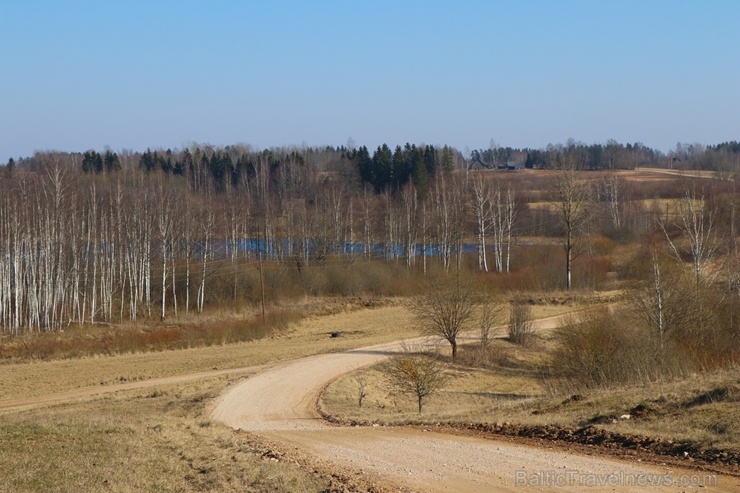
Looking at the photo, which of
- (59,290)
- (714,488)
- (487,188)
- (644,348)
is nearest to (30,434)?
(714,488)

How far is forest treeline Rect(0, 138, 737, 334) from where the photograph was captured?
56875 millimetres

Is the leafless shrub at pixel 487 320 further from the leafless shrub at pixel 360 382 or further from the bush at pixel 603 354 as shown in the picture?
the bush at pixel 603 354

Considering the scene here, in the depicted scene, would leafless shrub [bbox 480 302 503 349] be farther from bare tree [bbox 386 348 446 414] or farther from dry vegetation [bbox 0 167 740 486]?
bare tree [bbox 386 348 446 414]

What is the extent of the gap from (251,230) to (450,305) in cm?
5021

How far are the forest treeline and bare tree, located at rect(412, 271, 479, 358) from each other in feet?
66.0

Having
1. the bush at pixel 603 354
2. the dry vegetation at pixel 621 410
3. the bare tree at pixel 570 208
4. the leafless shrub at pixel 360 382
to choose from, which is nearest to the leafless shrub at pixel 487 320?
the leafless shrub at pixel 360 382

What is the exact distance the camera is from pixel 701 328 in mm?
29734

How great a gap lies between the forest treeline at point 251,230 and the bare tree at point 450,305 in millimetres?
20102

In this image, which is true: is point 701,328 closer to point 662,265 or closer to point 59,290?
point 662,265

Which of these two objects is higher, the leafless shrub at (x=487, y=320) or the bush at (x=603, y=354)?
the bush at (x=603, y=354)

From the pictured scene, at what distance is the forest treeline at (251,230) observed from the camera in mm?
56875

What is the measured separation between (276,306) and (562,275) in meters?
26.3

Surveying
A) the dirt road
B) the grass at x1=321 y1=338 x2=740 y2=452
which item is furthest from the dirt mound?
the dirt road

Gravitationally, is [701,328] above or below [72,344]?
above
